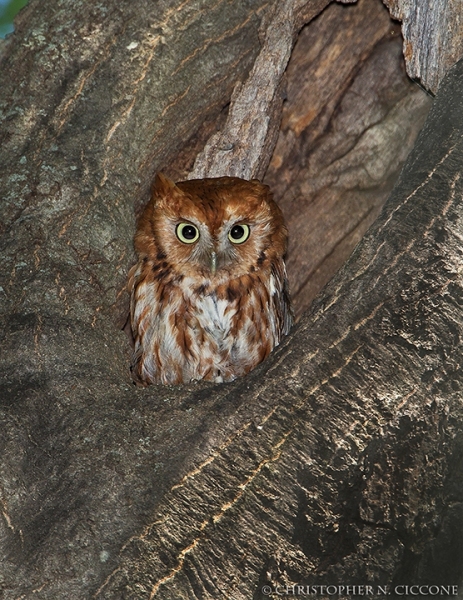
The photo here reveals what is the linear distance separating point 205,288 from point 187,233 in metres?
0.28

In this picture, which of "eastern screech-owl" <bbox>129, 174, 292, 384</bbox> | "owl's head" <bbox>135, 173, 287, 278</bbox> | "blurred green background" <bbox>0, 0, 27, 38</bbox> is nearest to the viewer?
"owl's head" <bbox>135, 173, 287, 278</bbox>

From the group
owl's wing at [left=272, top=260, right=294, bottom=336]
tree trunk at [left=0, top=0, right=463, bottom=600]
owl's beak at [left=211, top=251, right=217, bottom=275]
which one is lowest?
tree trunk at [left=0, top=0, right=463, bottom=600]

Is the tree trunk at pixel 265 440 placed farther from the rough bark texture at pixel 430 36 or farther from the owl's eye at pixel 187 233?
the owl's eye at pixel 187 233

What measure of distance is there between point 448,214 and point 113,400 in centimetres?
126

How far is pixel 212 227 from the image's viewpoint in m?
3.37

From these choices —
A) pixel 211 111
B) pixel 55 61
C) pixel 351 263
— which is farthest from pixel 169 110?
pixel 351 263

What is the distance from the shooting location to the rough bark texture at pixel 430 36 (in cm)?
319

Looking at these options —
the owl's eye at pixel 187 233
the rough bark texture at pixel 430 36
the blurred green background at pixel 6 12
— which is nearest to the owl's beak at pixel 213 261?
the owl's eye at pixel 187 233

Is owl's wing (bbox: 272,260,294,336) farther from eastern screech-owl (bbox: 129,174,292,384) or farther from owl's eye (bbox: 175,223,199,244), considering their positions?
owl's eye (bbox: 175,223,199,244)

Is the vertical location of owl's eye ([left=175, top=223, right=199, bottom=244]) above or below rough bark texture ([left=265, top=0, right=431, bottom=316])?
below

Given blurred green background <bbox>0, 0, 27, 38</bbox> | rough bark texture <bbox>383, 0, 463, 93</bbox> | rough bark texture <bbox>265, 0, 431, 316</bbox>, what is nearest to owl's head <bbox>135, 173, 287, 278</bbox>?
rough bark texture <bbox>265, 0, 431, 316</bbox>

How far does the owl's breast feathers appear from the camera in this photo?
141 inches

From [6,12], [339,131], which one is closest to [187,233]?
[339,131]

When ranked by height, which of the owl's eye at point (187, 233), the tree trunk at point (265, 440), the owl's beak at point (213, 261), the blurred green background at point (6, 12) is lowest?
the tree trunk at point (265, 440)
